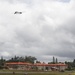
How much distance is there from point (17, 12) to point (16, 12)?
35.3 inches

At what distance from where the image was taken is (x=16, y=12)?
74688 mm

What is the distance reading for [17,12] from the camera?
7556 centimetres
